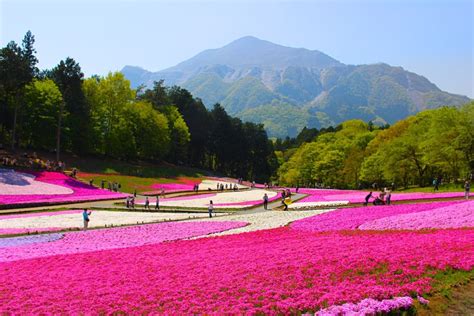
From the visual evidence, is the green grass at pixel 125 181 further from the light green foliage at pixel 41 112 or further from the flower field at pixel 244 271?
the flower field at pixel 244 271

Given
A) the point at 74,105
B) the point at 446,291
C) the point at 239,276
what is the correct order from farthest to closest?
the point at 74,105 < the point at 239,276 < the point at 446,291

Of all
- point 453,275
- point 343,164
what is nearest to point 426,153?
point 343,164

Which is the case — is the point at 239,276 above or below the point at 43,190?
above

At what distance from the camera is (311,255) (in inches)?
723

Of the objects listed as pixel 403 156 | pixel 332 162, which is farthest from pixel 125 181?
pixel 332 162

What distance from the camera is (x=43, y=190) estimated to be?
5828 cm

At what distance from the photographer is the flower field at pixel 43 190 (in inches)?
2094

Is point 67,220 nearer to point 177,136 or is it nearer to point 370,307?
point 370,307

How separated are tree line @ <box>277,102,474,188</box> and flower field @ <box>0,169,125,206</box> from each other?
153 ft

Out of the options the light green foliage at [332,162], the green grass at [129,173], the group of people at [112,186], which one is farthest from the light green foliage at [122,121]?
the light green foliage at [332,162]

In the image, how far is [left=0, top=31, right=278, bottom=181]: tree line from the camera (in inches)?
3265

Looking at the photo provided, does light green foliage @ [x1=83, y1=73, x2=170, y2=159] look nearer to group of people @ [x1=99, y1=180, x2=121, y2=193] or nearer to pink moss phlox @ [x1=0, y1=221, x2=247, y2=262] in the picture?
group of people @ [x1=99, y1=180, x2=121, y2=193]

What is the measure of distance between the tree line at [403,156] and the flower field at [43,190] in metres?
46.7

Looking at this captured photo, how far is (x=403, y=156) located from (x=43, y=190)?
188 feet
